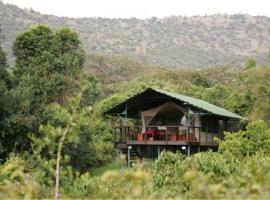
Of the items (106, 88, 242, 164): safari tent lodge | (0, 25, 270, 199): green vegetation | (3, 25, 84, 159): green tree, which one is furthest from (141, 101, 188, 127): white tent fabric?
(3, 25, 84, 159): green tree

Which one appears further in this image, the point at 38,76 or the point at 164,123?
the point at 164,123

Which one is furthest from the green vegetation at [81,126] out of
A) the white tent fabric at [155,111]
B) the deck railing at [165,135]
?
the white tent fabric at [155,111]

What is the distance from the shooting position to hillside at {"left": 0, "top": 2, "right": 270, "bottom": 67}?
→ 274 feet

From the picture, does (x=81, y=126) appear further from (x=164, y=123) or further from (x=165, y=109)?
(x=164, y=123)

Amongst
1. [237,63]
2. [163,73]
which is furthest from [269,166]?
[237,63]

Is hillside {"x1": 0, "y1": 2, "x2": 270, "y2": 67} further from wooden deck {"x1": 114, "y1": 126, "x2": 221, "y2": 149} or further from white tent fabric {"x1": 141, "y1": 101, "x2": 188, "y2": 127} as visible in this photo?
wooden deck {"x1": 114, "y1": 126, "x2": 221, "y2": 149}

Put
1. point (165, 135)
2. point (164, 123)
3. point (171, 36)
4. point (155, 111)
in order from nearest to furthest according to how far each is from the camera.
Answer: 1. point (165, 135)
2. point (155, 111)
3. point (164, 123)
4. point (171, 36)

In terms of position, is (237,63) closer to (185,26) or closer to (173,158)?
(185,26)

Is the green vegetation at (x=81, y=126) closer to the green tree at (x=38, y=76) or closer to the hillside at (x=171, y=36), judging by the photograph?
the green tree at (x=38, y=76)

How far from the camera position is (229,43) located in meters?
96.0

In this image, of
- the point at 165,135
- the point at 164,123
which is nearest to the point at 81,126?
the point at 165,135

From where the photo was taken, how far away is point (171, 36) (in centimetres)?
9938

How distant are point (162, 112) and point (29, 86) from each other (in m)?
6.35

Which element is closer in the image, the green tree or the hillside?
the green tree
